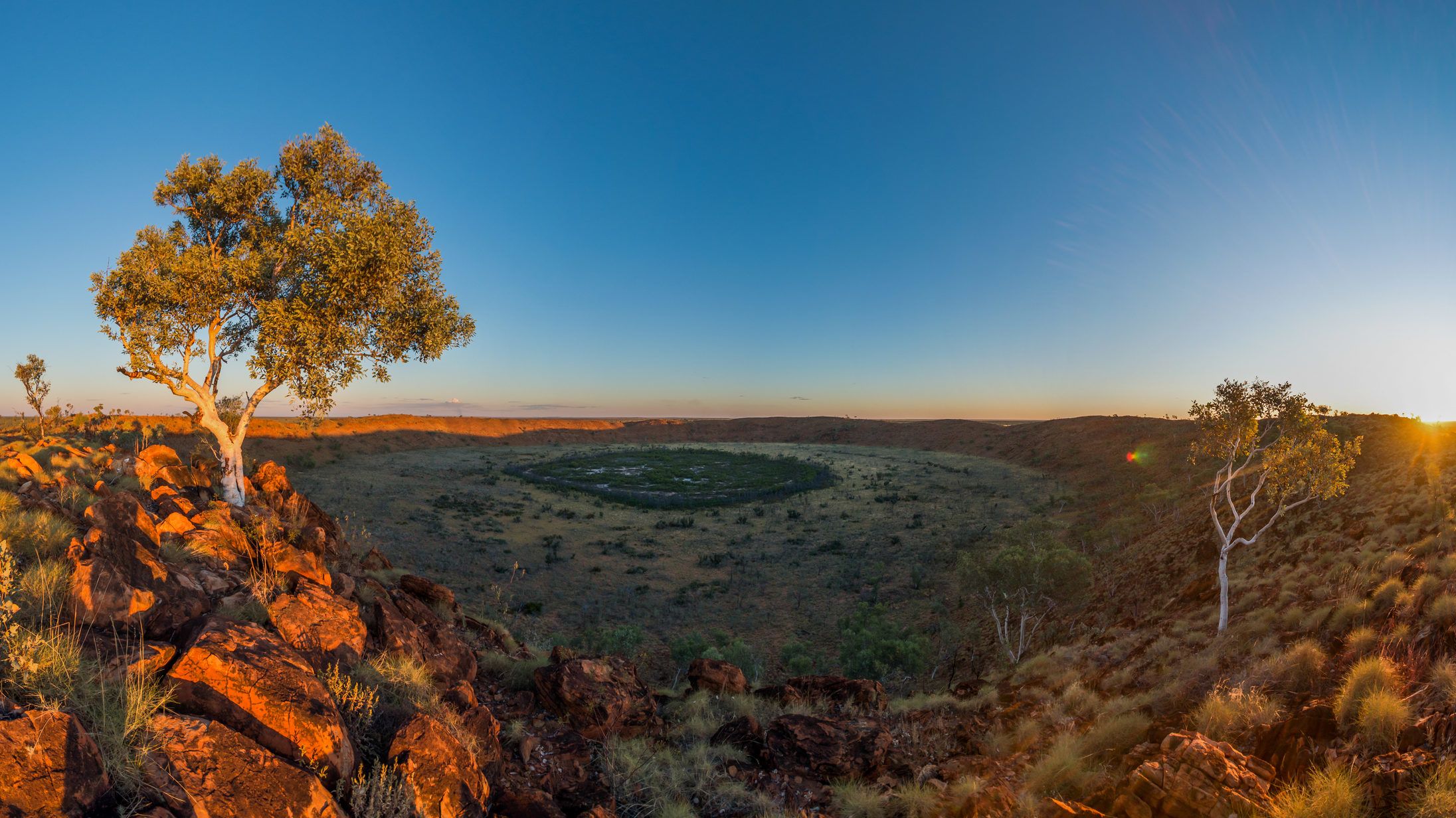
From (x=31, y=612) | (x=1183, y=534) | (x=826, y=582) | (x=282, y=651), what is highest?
(x=31, y=612)

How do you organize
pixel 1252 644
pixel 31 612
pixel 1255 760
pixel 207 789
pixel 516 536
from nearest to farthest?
pixel 207 789 < pixel 31 612 < pixel 1255 760 < pixel 1252 644 < pixel 516 536

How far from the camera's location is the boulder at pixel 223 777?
12.3 feet

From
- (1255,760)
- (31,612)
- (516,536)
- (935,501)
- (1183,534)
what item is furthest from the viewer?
(935,501)

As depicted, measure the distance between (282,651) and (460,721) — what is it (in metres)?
2.24

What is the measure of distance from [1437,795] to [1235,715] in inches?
112

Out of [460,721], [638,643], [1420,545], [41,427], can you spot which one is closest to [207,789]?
[460,721]

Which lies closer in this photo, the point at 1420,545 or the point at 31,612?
the point at 31,612

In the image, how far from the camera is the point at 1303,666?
8.14 metres

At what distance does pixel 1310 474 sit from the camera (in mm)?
13172

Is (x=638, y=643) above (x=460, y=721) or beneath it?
beneath

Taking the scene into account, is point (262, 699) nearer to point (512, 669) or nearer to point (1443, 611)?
point (512, 669)

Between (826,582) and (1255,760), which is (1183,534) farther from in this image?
(1255,760)

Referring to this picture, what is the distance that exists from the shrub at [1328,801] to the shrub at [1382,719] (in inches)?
31.1

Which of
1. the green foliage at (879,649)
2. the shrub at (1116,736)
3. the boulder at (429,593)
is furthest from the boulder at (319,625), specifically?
the green foliage at (879,649)
